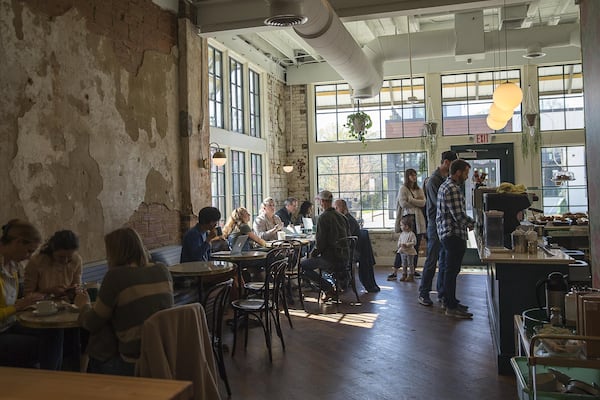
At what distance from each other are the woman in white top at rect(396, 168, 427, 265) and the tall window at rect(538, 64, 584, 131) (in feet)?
10.7

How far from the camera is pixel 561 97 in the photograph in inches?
406

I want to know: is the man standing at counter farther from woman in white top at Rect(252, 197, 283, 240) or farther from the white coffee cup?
the white coffee cup

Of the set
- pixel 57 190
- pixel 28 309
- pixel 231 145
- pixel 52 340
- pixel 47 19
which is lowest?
pixel 52 340

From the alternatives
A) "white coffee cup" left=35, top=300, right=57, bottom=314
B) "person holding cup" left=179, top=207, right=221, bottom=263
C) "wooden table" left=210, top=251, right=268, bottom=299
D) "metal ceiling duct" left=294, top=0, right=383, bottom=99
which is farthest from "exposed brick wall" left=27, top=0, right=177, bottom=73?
"white coffee cup" left=35, top=300, right=57, bottom=314

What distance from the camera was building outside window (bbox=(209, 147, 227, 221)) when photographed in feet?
27.6

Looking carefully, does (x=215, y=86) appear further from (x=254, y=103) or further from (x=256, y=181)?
(x=256, y=181)

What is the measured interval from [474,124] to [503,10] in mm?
2831

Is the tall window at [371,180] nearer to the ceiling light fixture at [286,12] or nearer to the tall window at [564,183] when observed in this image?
the tall window at [564,183]

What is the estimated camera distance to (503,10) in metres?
8.22

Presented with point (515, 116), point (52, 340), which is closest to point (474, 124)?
point (515, 116)

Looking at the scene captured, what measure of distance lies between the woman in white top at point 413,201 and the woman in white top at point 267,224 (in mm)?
2173

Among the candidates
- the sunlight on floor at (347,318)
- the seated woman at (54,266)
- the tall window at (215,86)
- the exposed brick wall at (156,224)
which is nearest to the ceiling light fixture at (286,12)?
the seated woman at (54,266)

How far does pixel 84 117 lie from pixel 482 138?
7.69 m

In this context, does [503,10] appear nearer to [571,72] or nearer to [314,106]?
[571,72]
